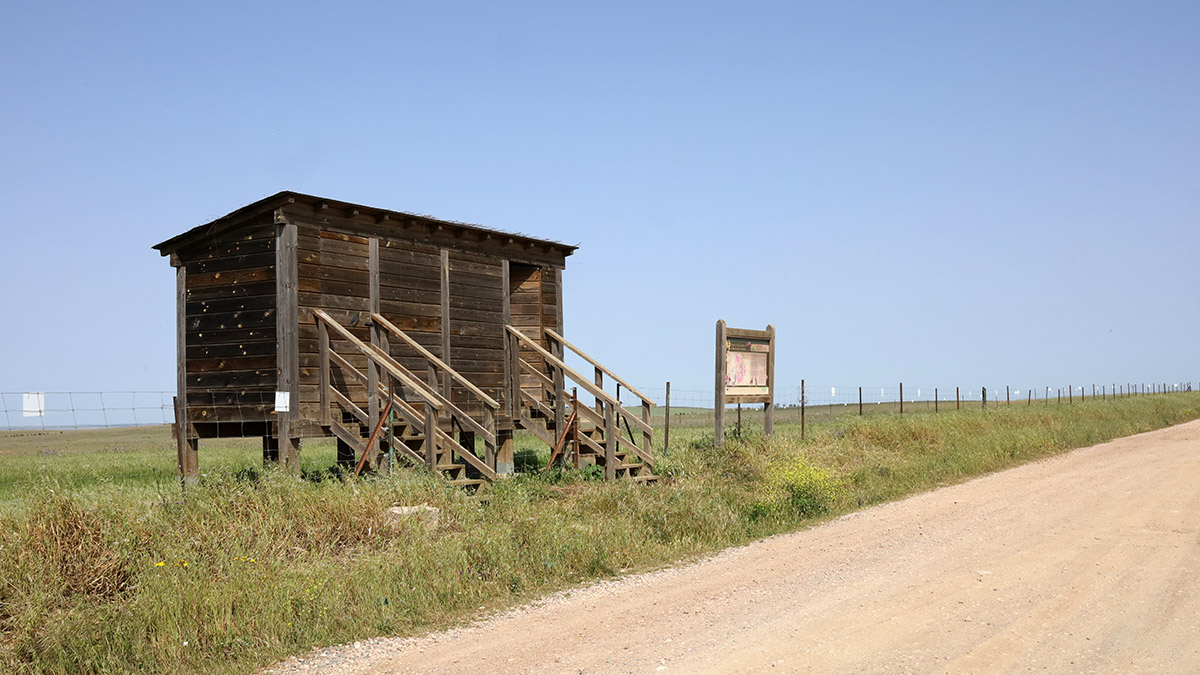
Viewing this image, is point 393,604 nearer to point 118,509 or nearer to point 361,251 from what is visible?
point 118,509

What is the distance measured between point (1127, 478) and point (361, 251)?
43.8 ft

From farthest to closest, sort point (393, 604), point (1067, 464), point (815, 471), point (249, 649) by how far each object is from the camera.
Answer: point (1067, 464)
point (815, 471)
point (393, 604)
point (249, 649)

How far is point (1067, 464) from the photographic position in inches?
714

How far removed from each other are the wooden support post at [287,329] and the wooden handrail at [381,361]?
45 centimetres

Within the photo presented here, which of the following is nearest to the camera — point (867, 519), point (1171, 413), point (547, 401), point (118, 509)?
point (118, 509)

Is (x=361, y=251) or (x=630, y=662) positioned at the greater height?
(x=361, y=251)

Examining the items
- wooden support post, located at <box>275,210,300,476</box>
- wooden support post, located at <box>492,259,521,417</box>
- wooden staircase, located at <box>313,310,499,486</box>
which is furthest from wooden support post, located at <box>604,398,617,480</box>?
wooden support post, located at <box>275,210,300,476</box>

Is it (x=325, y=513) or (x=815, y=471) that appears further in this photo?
(x=815, y=471)

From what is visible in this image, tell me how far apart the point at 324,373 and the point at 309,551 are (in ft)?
20.3

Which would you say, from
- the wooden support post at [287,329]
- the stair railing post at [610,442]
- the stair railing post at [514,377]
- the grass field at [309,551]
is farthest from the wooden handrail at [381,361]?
the stair railing post at [514,377]

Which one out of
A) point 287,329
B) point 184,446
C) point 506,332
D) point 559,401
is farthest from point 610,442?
point 184,446

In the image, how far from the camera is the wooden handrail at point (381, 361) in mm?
14227

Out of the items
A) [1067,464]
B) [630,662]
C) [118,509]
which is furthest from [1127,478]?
[118,509]

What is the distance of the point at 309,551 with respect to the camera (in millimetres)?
9641
